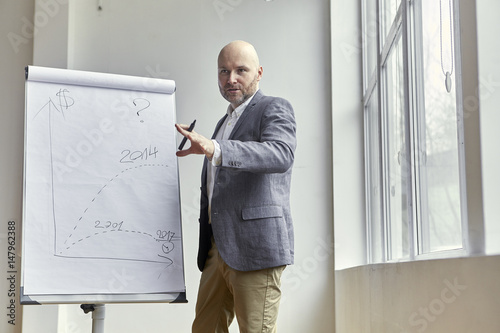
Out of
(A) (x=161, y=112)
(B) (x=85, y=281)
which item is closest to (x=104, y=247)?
(B) (x=85, y=281)

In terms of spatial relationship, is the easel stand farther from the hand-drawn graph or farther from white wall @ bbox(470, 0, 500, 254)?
white wall @ bbox(470, 0, 500, 254)

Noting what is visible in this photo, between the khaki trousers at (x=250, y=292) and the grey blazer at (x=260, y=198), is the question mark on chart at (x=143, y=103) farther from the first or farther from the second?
the khaki trousers at (x=250, y=292)

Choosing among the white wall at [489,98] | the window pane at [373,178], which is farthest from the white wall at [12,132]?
the white wall at [489,98]

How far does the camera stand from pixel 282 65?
4.13m

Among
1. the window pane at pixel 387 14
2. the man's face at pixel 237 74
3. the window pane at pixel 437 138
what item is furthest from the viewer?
the window pane at pixel 387 14

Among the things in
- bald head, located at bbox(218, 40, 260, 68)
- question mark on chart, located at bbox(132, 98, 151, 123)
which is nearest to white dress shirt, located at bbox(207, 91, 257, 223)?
bald head, located at bbox(218, 40, 260, 68)

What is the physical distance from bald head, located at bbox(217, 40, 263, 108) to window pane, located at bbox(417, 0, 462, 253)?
23.5 inches

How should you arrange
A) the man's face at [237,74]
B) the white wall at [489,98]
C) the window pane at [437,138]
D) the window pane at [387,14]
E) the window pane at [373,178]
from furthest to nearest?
the window pane at [373,178] < the window pane at [387,14] < the man's face at [237,74] < the window pane at [437,138] < the white wall at [489,98]

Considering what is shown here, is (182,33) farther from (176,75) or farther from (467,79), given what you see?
(467,79)

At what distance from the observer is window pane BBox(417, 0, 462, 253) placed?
69.5 inches

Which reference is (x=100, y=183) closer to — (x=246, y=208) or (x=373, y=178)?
(x=246, y=208)

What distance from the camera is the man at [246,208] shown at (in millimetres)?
1831

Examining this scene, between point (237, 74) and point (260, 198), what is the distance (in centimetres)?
45

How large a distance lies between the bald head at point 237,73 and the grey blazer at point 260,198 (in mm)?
94
